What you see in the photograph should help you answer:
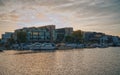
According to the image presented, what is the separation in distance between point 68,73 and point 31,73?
28.8 ft

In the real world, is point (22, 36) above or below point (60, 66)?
above

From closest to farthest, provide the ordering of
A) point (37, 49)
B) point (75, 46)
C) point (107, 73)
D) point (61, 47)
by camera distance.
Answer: point (107, 73)
point (37, 49)
point (61, 47)
point (75, 46)

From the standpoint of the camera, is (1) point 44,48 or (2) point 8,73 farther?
(1) point 44,48

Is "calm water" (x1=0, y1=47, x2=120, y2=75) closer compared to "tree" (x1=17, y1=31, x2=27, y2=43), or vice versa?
"calm water" (x1=0, y1=47, x2=120, y2=75)

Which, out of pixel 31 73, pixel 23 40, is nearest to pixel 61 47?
pixel 23 40

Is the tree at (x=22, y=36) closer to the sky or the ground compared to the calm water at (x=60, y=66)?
closer to the sky

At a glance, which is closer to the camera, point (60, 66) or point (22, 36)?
point (60, 66)

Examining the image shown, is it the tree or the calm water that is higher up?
the tree

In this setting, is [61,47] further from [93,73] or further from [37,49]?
[93,73]

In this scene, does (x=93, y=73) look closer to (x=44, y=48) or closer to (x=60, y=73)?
(x=60, y=73)

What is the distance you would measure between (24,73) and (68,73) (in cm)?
1043

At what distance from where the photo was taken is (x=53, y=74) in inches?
1934

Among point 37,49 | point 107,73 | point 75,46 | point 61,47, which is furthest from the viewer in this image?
point 75,46

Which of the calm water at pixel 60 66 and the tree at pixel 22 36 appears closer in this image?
the calm water at pixel 60 66
